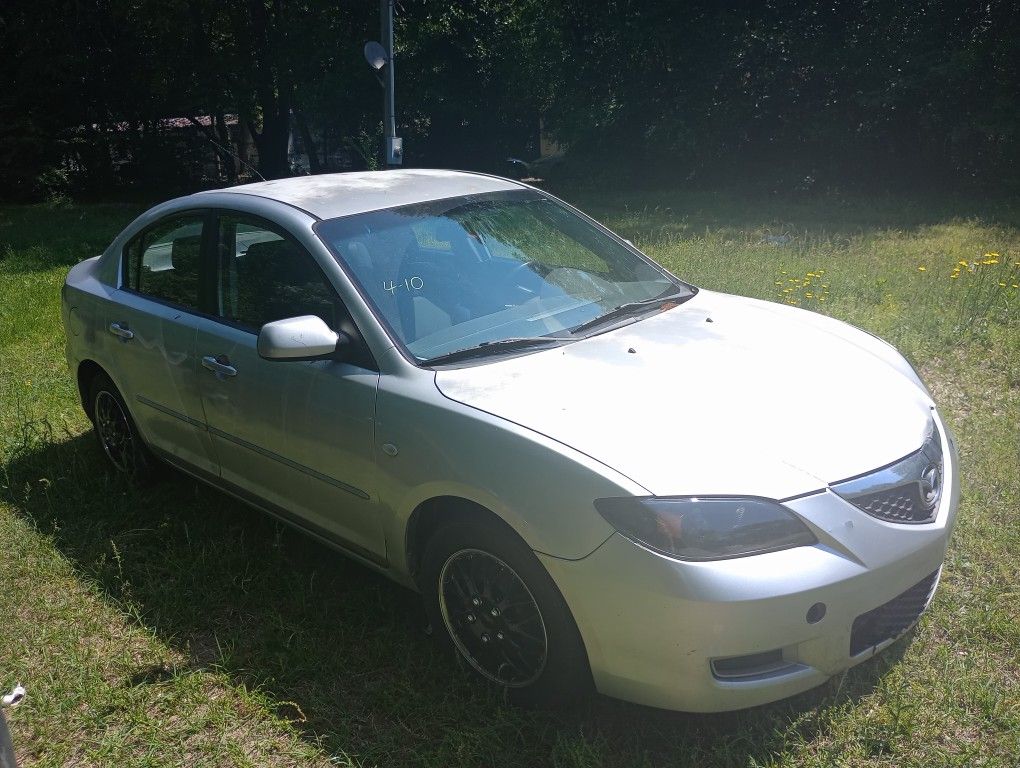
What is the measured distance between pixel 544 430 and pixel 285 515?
1.53 m

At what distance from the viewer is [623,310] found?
155 inches

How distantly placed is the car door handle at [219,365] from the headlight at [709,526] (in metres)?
1.96

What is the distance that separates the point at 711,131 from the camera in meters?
20.0

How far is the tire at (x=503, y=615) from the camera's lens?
2.91m

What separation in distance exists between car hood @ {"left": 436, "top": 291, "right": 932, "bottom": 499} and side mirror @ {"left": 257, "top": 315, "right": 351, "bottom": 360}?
0.44m

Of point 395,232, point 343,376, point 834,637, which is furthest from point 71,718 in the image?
point 834,637

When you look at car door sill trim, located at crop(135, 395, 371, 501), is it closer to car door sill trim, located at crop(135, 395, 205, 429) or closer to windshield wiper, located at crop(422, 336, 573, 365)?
car door sill trim, located at crop(135, 395, 205, 429)

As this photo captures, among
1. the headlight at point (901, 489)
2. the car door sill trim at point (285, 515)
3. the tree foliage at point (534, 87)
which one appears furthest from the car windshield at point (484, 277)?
the tree foliage at point (534, 87)

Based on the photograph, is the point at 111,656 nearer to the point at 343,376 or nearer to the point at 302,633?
the point at 302,633

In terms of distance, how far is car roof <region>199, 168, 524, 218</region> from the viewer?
404cm

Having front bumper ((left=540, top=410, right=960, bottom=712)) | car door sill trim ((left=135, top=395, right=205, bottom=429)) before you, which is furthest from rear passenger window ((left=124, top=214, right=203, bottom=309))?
front bumper ((left=540, top=410, right=960, bottom=712))

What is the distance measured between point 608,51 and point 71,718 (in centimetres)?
2062

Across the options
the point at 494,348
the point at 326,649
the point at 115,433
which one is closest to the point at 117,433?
the point at 115,433

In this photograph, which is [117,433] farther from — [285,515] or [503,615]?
[503,615]
